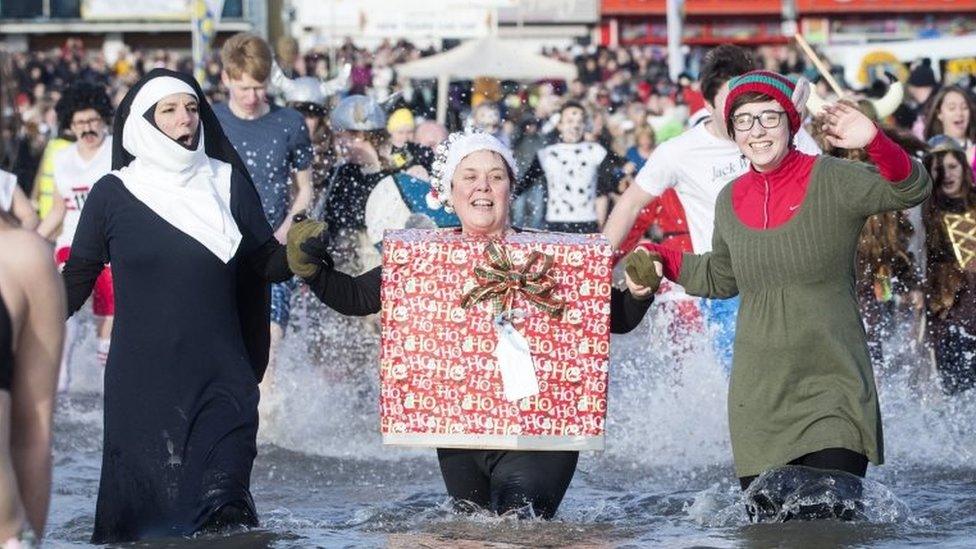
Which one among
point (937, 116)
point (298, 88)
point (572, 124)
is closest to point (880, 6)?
point (572, 124)

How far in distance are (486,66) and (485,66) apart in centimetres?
2

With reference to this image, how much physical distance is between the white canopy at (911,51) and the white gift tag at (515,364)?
17.3m

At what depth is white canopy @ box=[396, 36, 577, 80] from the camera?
82.2 feet

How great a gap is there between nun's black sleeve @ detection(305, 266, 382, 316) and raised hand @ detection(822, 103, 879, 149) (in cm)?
152

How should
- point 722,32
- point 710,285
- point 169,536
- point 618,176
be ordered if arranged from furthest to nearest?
point 722,32 < point 618,176 < point 710,285 < point 169,536

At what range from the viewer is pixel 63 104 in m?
11.9

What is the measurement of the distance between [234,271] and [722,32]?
4049 cm

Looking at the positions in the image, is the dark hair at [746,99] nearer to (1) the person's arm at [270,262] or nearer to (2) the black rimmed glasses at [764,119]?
(2) the black rimmed glasses at [764,119]

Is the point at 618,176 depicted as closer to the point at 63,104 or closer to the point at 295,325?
the point at 295,325

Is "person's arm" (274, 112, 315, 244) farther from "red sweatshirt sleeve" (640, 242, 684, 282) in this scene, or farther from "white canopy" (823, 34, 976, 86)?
"white canopy" (823, 34, 976, 86)

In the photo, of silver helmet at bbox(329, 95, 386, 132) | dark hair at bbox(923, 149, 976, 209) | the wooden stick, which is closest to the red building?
silver helmet at bbox(329, 95, 386, 132)

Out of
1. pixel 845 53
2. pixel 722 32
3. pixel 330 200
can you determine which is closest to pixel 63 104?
pixel 330 200

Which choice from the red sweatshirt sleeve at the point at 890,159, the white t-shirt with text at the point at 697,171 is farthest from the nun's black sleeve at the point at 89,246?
the white t-shirt with text at the point at 697,171

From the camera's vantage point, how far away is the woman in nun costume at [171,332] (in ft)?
19.9
